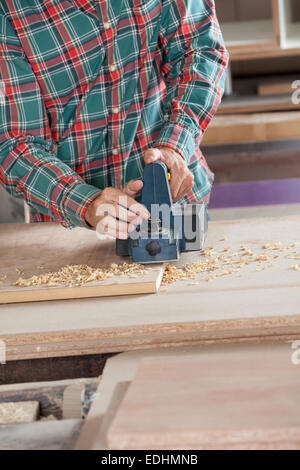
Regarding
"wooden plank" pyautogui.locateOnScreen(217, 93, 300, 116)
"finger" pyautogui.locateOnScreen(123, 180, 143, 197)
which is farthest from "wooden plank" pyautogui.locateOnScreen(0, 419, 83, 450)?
"wooden plank" pyautogui.locateOnScreen(217, 93, 300, 116)

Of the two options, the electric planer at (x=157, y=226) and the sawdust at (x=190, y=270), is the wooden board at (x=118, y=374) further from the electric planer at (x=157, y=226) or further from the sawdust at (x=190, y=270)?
the electric planer at (x=157, y=226)

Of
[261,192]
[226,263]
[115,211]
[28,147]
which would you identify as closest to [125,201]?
[115,211]

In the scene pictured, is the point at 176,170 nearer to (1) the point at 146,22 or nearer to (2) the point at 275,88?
(1) the point at 146,22

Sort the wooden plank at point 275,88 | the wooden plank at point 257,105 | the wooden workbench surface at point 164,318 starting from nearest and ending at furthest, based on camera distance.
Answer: the wooden workbench surface at point 164,318
the wooden plank at point 257,105
the wooden plank at point 275,88

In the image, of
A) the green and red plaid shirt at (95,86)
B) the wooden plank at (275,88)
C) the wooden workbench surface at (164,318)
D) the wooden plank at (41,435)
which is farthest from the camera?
the wooden plank at (275,88)

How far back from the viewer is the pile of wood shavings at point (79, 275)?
4.65 feet

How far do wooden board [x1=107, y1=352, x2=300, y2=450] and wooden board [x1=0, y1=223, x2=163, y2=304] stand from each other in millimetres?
394

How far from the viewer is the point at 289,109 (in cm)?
314

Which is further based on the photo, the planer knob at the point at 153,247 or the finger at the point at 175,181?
the finger at the point at 175,181

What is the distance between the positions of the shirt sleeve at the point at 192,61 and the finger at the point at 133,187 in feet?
0.87

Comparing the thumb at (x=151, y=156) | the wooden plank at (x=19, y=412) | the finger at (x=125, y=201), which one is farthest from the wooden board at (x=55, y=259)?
the wooden plank at (x=19, y=412)

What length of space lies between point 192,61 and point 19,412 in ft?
3.76

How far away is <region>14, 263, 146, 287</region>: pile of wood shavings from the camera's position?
4.65ft

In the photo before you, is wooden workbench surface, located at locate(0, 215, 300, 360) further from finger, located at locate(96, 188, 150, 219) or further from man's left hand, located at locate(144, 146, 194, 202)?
man's left hand, located at locate(144, 146, 194, 202)
